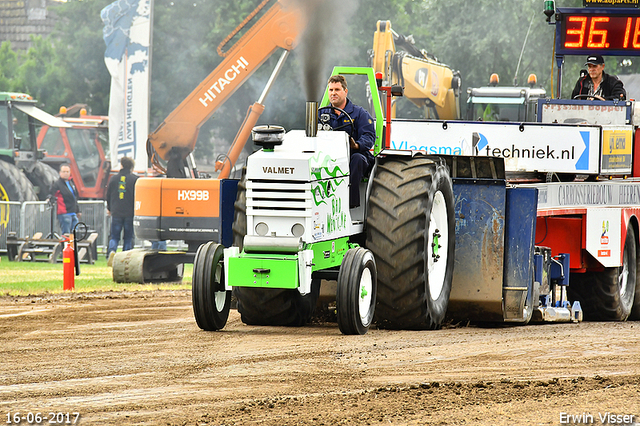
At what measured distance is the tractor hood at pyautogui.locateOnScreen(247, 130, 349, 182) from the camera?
7.75 m

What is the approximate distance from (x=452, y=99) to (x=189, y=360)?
17.3m

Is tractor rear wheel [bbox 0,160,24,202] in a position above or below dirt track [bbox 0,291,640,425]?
above

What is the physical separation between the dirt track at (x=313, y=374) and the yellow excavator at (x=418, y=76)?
13.7 m

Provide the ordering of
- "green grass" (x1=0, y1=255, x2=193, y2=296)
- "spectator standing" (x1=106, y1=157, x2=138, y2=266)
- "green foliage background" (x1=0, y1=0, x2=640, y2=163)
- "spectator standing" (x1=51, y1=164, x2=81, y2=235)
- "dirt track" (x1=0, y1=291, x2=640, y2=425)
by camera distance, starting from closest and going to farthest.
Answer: "dirt track" (x1=0, y1=291, x2=640, y2=425) < "green grass" (x1=0, y1=255, x2=193, y2=296) < "spectator standing" (x1=106, y1=157, x2=138, y2=266) < "spectator standing" (x1=51, y1=164, x2=81, y2=235) < "green foliage background" (x1=0, y1=0, x2=640, y2=163)

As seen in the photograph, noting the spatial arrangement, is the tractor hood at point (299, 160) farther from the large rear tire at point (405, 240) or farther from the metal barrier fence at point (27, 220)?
the metal barrier fence at point (27, 220)

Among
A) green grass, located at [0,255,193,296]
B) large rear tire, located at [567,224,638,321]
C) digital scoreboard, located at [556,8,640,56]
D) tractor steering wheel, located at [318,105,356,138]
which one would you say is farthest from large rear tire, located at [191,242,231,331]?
digital scoreboard, located at [556,8,640,56]

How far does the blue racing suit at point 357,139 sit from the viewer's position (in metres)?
8.63

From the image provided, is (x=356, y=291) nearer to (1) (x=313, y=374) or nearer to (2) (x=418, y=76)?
(1) (x=313, y=374)

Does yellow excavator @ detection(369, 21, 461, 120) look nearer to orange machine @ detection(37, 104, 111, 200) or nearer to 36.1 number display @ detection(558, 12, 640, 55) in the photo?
orange machine @ detection(37, 104, 111, 200)

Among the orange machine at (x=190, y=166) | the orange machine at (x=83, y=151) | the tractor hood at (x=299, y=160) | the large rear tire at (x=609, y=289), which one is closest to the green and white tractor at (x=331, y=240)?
the tractor hood at (x=299, y=160)

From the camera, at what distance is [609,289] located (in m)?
11.4

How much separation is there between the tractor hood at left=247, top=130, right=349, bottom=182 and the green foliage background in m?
21.0

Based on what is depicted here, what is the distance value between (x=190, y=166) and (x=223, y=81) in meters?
2.24

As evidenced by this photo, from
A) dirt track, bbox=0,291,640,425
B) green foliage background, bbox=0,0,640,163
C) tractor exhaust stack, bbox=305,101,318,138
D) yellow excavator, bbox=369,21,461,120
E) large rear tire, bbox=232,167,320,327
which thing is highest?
green foliage background, bbox=0,0,640,163
